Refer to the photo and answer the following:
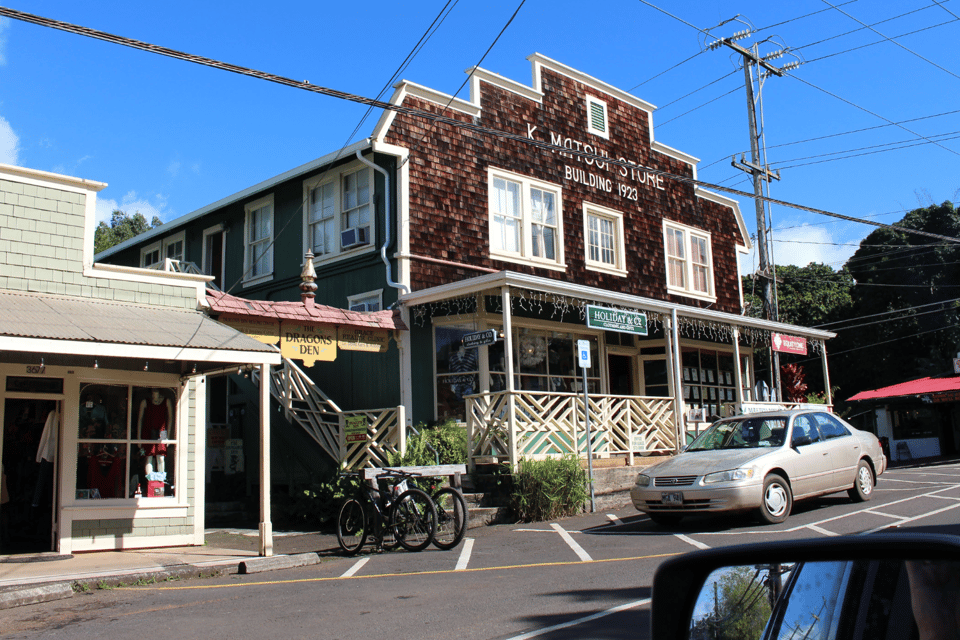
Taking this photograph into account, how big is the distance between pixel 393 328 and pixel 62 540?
235 inches

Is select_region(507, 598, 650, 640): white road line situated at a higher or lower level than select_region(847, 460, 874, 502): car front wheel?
lower

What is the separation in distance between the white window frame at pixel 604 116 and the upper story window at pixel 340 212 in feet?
20.1

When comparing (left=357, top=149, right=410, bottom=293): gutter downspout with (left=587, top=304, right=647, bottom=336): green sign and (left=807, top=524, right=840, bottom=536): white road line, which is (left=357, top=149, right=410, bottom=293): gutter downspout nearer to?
(left=587, top=304, right=647, bottom=336): green sign

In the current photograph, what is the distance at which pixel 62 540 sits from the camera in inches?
428

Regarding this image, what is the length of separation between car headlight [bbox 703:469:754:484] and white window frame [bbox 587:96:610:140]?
11221 mm

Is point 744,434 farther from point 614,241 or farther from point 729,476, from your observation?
point 614,241

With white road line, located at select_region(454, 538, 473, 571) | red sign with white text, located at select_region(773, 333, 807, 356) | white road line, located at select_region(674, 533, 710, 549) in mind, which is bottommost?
white road line, located at select_region(454, 538, 473, 571)

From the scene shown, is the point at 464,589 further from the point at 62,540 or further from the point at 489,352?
the point at 489,352

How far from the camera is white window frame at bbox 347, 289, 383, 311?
15883 millimetres

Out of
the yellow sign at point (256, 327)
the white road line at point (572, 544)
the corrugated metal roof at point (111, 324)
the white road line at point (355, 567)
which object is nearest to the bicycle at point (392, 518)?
the white road line at point (355, 567)

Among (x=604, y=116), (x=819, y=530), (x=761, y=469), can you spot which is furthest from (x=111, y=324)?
(x=604, y=116)

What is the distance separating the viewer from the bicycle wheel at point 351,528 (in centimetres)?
1086

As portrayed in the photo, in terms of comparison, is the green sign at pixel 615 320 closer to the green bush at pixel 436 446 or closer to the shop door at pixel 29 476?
the green bush at pixel 436 446

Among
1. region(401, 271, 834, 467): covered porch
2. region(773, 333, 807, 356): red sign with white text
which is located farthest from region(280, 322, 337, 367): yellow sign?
region(773, 333, 807, 356): red sign with white text
